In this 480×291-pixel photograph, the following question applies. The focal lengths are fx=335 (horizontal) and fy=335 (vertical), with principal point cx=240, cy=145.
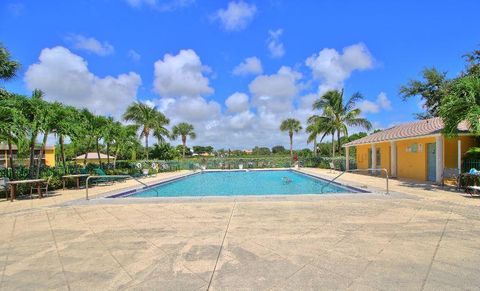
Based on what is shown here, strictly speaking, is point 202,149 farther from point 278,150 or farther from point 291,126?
point 291,126

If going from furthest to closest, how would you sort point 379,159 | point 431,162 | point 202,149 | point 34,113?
point 202,149, point 379,159, point 431,162, point 34,113

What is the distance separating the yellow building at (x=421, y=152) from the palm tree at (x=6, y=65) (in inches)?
714

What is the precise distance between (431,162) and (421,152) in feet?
3.03

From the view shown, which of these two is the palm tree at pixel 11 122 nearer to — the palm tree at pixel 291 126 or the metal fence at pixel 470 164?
the metal fence at pixel 470 164

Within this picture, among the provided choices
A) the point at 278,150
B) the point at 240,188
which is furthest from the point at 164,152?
the point at 278,150

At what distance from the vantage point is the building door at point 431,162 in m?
16.5

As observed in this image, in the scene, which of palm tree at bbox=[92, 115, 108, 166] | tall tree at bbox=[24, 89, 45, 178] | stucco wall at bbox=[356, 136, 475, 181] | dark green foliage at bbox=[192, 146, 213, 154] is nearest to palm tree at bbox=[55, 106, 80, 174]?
tall tree at bbox=[24, 89, 45, 178]

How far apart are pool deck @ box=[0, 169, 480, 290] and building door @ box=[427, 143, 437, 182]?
315 inches

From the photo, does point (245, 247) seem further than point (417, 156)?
No

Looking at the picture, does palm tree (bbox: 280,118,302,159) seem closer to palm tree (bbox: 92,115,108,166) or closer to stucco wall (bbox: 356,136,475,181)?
stucco wall (bbox: 356,136,475,181)

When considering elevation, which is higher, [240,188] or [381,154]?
[381,154]

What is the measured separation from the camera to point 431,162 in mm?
16922

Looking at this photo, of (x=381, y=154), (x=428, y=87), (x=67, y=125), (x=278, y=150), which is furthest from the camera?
(x=278, y=150)

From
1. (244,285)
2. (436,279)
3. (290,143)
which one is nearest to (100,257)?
(244,285)
